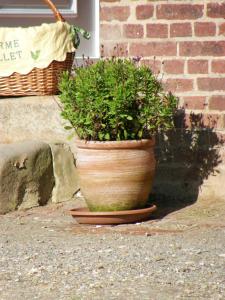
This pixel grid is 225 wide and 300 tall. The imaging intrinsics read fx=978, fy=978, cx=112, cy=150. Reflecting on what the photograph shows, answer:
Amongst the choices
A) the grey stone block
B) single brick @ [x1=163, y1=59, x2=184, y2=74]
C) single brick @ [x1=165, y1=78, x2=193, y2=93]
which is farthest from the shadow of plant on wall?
the grey stone block

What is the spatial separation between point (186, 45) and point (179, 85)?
29cm

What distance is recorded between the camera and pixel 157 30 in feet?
23.0

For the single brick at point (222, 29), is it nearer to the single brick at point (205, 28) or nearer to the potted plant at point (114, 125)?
the single brick at point (205, 28)

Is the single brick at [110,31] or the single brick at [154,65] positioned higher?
the single brick at [110,31]

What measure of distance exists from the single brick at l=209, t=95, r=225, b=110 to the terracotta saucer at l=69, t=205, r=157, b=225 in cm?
99

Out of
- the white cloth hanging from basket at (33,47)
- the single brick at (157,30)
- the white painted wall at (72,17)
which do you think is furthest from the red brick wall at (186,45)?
the white painted wall at (72,17)

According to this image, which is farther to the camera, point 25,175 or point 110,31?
point 110,31

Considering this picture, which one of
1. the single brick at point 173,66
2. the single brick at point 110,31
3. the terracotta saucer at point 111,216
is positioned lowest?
the terracotta saucer at point 111,216

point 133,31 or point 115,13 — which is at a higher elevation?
point 115,13

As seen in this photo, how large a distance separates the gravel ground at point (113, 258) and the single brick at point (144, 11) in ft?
4.70

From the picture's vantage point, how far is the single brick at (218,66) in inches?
272

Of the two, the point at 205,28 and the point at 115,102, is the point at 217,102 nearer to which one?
the point at 205,28

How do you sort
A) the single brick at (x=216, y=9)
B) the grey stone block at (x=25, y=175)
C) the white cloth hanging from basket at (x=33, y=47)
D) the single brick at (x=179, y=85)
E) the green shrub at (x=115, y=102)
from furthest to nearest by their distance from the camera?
the white cloth hanging from basket at (x=33, y=47) → the single brick at (x=179, y=85) → the single brick at (x=216, y=9) → the grey stone block at (x=25, y=175) → the green shrub at (x=115, y=102)

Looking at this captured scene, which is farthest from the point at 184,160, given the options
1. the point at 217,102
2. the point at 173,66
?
the point at 173,66
